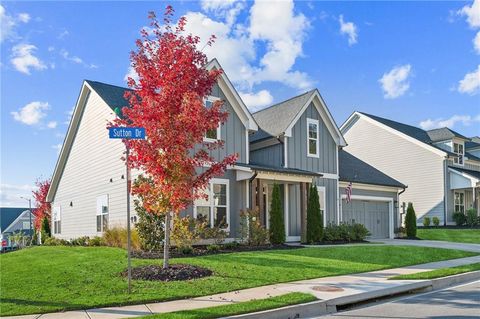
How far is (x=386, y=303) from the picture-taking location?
900cm

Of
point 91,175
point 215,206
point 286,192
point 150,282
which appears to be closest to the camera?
point 150,282

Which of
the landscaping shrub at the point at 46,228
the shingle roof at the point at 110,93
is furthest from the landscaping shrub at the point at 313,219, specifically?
the landscaping shrub at the point at 46,228

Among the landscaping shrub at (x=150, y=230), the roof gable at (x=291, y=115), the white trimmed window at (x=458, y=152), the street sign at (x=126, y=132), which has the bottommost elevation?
the landscaping shrub at (x=150, y=230)

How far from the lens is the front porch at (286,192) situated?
18.5 metres

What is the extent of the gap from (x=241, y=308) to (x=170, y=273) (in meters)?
3.38

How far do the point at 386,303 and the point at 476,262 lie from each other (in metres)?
7.55

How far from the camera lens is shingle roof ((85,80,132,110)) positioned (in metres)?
20.4

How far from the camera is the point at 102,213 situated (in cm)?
2130

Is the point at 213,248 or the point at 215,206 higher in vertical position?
the point at 215,206

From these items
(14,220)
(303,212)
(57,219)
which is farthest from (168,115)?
(14,220)

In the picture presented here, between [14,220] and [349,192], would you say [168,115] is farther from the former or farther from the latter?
[14,220]

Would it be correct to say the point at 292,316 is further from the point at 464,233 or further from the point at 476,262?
the point at 464,233

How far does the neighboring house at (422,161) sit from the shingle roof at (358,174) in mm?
7408

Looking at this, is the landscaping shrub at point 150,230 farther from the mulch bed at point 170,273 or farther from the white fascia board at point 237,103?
the white fascia board at point 237,103
